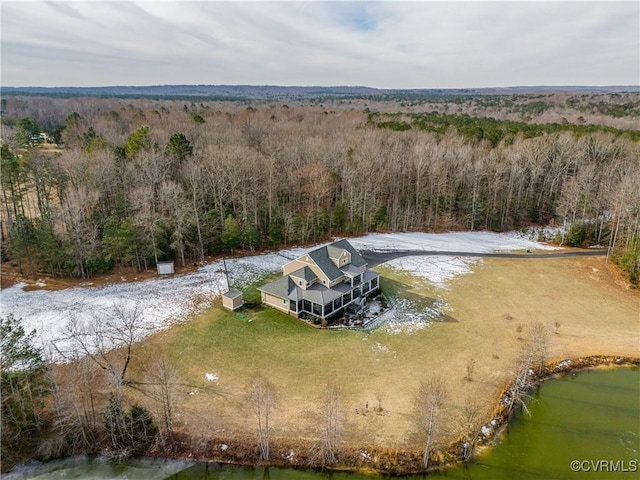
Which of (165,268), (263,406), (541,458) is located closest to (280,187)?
(165,268)

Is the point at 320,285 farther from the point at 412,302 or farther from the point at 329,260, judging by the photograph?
the point at 412,302

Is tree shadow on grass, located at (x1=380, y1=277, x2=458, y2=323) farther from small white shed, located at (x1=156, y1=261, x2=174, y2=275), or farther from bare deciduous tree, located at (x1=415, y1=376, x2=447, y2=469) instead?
small white shed, located at (x1=156, y1=261, x2=174, y2=275)

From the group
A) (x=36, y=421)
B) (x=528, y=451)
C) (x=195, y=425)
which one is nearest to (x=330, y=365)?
(x=195, y=425)

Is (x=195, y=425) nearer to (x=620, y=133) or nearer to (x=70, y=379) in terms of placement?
(x=70, y=379)

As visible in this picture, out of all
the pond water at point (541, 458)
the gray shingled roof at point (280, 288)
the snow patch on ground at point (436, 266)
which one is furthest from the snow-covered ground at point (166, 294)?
the pond water at point (541, 458)

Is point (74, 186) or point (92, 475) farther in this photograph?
point (74, 186)

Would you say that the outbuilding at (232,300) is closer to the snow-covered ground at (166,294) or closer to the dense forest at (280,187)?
the snow-covered ground at (166,294)

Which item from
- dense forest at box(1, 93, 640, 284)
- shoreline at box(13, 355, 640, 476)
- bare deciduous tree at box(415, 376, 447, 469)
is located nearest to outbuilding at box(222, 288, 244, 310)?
dense forest at box(1, 93, 640, 284)
